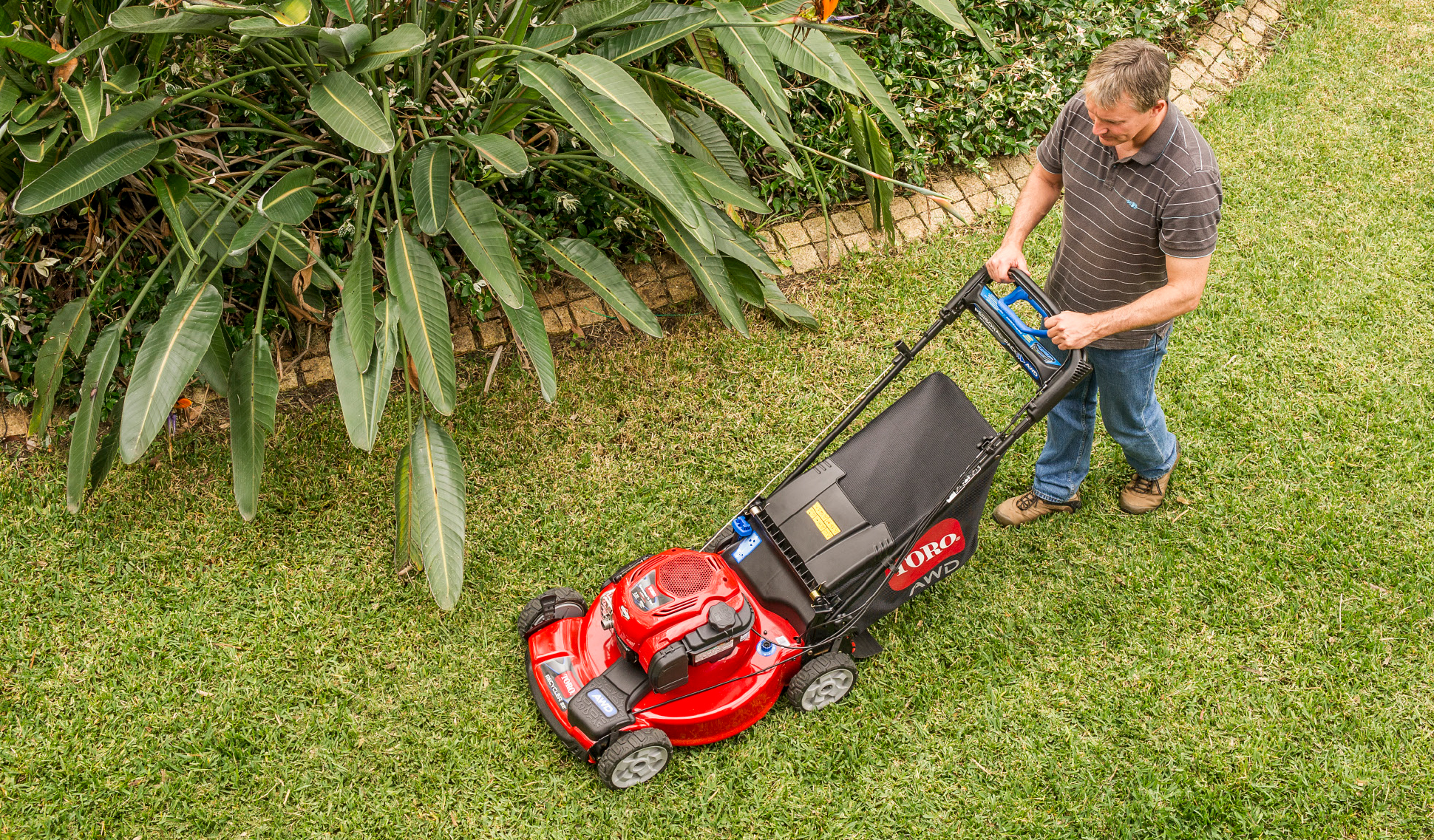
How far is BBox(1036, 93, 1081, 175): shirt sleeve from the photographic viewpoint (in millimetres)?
2859

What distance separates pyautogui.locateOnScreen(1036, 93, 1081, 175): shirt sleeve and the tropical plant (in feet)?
1.96

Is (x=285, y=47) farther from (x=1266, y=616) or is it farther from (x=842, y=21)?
(x=1266, y=616)

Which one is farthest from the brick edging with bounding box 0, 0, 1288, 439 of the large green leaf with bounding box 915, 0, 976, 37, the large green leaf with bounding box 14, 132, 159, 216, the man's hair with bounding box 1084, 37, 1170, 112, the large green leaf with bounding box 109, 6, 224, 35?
the man's hair with bounding box 1084, 37, 1170, 112

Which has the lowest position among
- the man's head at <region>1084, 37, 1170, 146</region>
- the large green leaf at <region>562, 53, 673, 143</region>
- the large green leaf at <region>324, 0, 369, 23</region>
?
the large green leaf at <region>324, 0, 369, 23</region>

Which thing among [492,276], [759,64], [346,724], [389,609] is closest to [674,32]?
[759,64]

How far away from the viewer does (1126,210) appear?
2.71 meters

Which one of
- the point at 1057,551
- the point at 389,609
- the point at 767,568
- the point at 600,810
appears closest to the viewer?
the point at 600,810

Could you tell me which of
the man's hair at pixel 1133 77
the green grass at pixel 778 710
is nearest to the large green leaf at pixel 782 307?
the green grass at pixel 778 710

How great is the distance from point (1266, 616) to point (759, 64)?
8.35 ft

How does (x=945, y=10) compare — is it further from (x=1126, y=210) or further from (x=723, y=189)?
(x=1126, y=210)

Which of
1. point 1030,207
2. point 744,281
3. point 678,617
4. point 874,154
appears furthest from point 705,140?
point 678,617

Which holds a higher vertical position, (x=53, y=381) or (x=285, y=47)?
(x=285, y=47)

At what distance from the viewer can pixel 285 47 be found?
3299mm

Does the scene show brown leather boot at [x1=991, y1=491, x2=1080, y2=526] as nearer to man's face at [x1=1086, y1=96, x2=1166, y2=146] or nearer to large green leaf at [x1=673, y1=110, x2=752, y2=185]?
man's face at [x1=1086, y1=96, x2=1166, y2=146]
